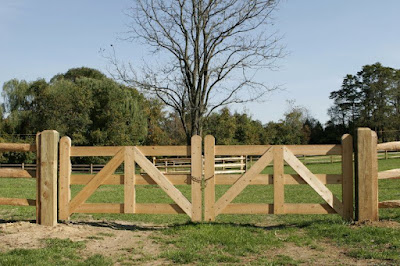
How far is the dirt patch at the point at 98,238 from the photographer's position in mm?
5941

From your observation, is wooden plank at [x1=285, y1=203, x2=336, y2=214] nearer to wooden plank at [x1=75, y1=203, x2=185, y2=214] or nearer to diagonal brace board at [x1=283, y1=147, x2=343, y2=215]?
diagonal brace board at [x1=283, y1=147, x2=343, y2=215]

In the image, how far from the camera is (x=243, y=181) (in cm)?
746

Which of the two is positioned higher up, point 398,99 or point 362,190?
point 398,99

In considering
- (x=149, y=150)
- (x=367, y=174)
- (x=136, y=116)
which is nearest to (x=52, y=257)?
(x=149, y=150)

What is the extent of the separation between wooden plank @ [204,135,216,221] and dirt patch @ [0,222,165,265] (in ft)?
3.40

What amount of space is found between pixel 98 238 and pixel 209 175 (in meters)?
2.13

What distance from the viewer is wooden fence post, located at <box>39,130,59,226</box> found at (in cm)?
748

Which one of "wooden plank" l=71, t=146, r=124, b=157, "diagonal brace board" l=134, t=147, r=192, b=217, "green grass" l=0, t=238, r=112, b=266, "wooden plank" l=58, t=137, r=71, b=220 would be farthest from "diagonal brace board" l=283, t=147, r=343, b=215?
"wooden plank" l=58, t=137, r=71, b=220

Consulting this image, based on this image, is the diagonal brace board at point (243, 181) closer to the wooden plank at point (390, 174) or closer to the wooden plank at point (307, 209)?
the wooden plank at point (307, 209)

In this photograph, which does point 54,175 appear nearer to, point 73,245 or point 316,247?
point 73,245

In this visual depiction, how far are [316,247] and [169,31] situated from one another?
53.4 feet

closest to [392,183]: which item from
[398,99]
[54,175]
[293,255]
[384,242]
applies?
[384,242]

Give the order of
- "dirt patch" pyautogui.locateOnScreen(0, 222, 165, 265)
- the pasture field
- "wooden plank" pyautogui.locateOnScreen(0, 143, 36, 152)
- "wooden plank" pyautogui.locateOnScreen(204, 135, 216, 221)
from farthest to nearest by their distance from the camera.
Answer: "wooden plank" pyautogui.locateOnScreen(0, 143, 36, 152) → "wooden plank" pyautogui.locateOnScreen(204, 135, 216, 221) → "dirt patch" pyautogui.locateOnScreen(0, 222, 165, 265) → the pasture field

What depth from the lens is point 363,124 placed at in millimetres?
53719
